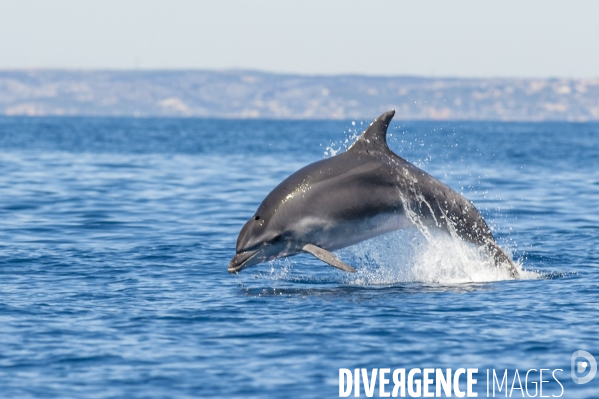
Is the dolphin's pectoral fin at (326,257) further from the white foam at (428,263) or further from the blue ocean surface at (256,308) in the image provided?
the white foam at (428,263)

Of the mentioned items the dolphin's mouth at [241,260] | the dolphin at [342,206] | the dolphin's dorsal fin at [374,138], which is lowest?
the dolphin's mouth at [241,260]

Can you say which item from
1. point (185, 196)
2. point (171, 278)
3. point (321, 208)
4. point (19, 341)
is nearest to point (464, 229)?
point (321, 208)

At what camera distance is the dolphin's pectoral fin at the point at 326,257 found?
1305 centimetres

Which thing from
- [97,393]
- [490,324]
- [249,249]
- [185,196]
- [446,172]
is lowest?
[97,393]

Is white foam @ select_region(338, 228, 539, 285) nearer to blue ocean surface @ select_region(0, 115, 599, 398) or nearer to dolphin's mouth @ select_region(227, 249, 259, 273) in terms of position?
blue ocean surface @ select_region(0, 115, 599, 398)

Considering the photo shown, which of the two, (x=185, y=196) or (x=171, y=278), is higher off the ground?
(x=185, y=196)

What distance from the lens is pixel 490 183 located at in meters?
35.7

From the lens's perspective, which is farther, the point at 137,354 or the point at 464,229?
the point at 464,229

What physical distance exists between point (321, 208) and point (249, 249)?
3.91 feet

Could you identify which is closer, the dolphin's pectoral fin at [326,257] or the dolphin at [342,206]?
the dolphin's pectoral fin at [326,257]

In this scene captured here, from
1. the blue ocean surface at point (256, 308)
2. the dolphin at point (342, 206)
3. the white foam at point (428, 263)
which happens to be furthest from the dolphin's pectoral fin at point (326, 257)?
the white foam at point (428, 263)

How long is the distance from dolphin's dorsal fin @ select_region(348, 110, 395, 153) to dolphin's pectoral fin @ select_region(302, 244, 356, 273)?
67.5 inches

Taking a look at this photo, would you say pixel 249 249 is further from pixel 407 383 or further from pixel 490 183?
pixel 490 183

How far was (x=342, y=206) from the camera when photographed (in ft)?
44.9
